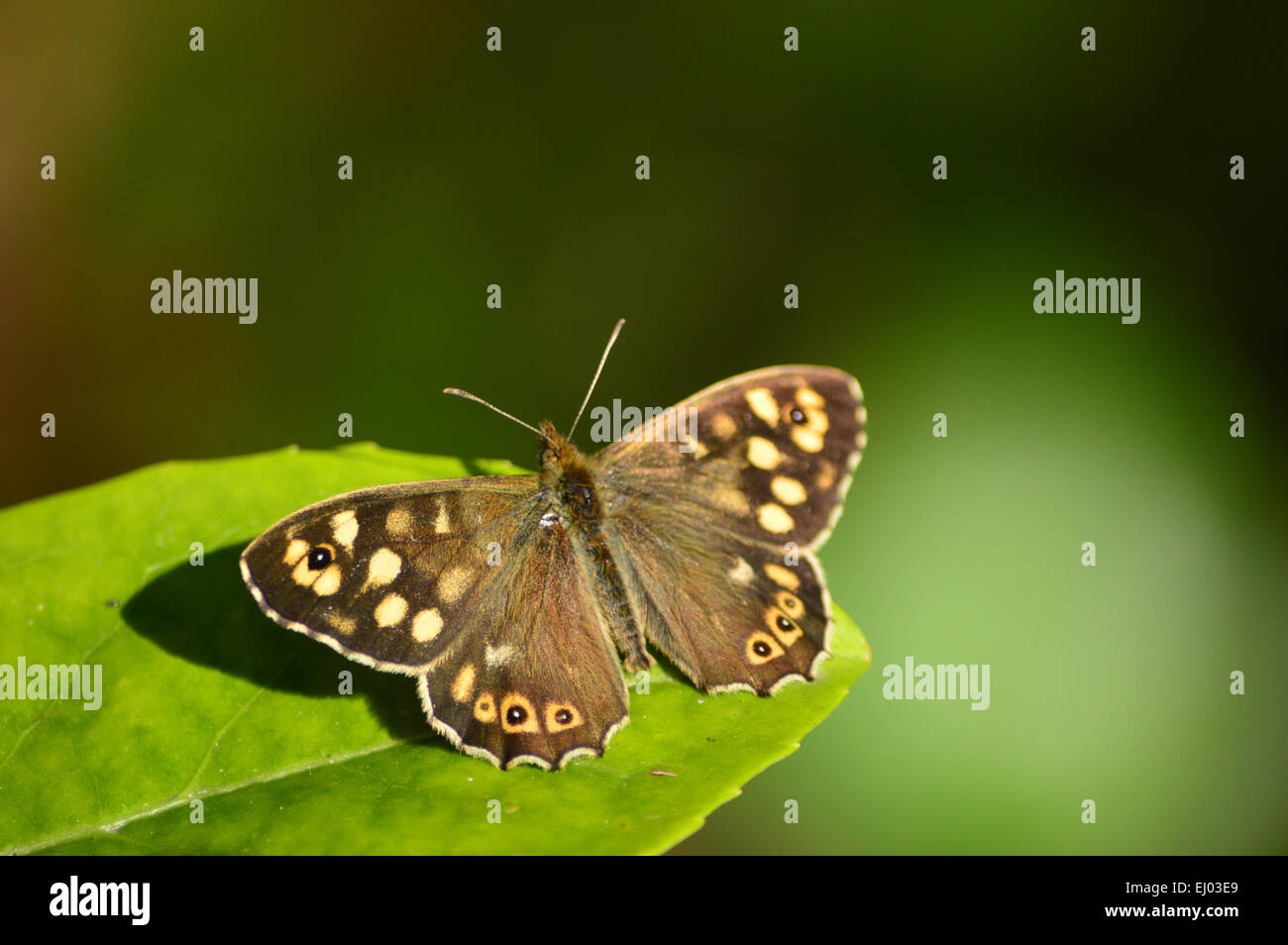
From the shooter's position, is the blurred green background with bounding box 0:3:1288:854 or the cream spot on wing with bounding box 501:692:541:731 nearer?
the cream spot on wing with bounding box 501:692:541:731

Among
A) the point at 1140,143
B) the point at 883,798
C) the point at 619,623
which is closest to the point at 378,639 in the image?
the point at 619,623

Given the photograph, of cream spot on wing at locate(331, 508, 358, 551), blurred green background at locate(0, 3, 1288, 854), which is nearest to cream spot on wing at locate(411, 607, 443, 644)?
cream spot on wing at locate(331, 508, 358, 551)

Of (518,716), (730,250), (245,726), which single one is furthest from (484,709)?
(730,250)

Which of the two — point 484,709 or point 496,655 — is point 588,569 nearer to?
point 496,655

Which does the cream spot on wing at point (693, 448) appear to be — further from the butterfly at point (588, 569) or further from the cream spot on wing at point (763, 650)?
the cream spot on wing at point (763, 650)

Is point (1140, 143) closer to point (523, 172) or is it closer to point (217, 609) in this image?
point (523, 172)

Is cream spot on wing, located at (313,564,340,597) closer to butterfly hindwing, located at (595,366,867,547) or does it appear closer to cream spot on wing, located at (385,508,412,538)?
cream spot on wing, located at (385,508,412,538)

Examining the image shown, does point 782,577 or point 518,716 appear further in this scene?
point 782,577
